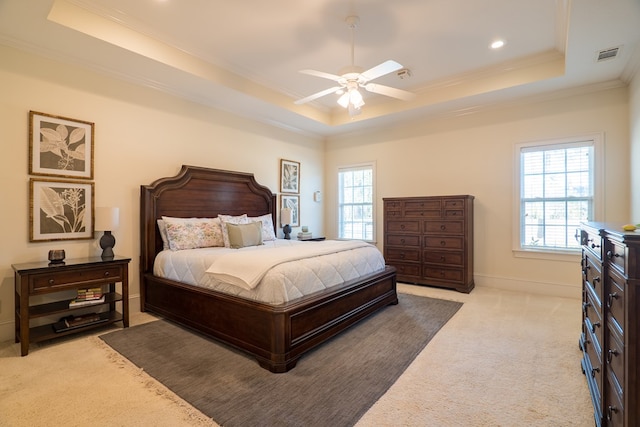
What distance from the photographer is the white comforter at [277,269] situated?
2504 millimetres

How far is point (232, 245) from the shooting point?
12.8ft

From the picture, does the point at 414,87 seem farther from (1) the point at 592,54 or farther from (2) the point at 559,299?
(2) the point at 559,299

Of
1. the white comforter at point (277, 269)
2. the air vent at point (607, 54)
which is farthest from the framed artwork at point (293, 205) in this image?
the air vent at point (607, 54)

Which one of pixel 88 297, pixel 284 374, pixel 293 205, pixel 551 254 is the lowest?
pixel 284 374

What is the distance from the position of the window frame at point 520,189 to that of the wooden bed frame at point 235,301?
218 centimetres

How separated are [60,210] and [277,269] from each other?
8.14ft

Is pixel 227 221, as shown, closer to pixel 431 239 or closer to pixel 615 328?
pixel 431 239

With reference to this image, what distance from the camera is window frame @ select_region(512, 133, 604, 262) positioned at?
3982 mm

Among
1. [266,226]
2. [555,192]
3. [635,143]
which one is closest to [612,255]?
[635,143]

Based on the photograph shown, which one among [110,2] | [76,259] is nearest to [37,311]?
[76,259]

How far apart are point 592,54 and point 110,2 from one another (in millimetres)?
4797

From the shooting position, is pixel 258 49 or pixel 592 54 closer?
pixel 592 54

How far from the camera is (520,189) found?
179 inches

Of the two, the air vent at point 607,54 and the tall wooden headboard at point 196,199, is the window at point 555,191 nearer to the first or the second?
the air vent at point 607,54
